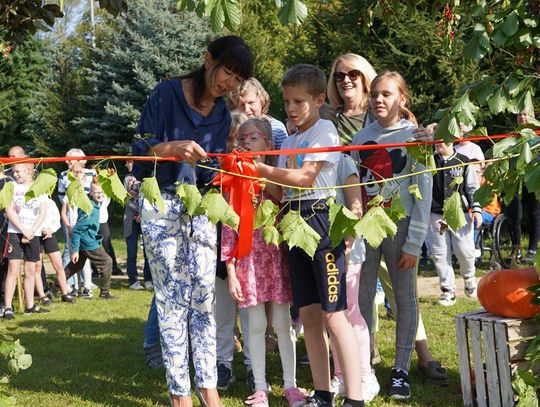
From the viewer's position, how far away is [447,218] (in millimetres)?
3174

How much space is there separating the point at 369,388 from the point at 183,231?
142 centimetres

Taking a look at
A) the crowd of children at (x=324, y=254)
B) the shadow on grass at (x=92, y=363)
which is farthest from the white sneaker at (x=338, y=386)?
the shadow on grass at (x=92, y=363)

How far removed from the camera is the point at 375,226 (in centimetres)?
301

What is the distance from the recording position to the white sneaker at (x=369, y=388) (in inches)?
180

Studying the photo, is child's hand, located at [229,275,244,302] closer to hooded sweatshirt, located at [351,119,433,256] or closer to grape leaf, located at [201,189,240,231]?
hooded sweatshirt, located at [351,119,433,256]

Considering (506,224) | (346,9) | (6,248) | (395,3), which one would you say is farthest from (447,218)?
(346,9)

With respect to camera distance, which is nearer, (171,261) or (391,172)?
(171,261)

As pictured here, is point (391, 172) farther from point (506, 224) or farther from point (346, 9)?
point (346, 9)

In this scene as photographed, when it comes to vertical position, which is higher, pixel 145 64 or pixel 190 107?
pixel 145 64

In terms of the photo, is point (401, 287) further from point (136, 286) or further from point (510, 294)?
point (136, 286)

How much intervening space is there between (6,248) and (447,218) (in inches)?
258

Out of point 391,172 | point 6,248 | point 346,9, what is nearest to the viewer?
point 391,172

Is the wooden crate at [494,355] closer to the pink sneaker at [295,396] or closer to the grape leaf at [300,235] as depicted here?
the pink sneaker at [295,396]

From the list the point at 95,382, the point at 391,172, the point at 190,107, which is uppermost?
the point at 190,107
